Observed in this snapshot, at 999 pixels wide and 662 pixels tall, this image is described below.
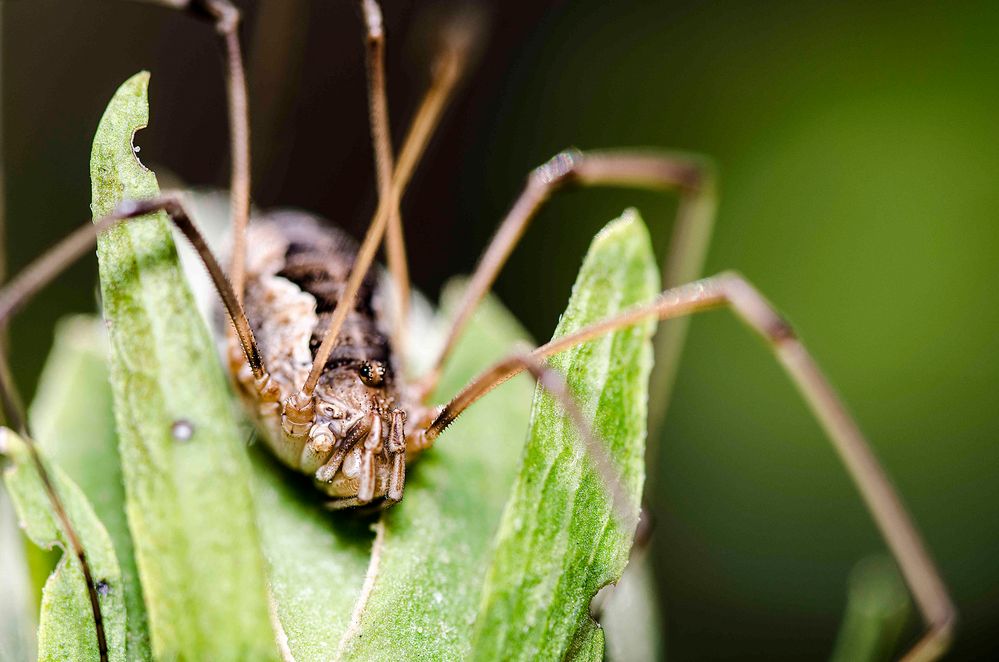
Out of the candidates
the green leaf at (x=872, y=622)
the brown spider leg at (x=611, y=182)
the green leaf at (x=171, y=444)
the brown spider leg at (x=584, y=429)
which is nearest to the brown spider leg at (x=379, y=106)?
the brown spider leg at (x=611, y=182)

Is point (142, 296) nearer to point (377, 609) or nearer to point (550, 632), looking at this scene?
point (377, 609)

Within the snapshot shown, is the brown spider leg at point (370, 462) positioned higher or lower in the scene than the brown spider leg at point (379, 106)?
lower

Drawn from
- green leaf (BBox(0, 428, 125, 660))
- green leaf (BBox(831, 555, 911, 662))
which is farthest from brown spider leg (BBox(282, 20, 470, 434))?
green leaf (BBox(831, 555, 911, 662))

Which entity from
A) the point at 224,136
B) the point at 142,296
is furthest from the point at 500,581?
the point at 224,136

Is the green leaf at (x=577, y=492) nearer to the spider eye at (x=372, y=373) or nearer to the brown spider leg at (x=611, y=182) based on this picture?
the spider eye at (x=372, y=373)

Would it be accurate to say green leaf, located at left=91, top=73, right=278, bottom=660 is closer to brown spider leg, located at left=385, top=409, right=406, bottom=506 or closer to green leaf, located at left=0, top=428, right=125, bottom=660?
green leaf, located at left=0, top=428, right=125, bottom=660
